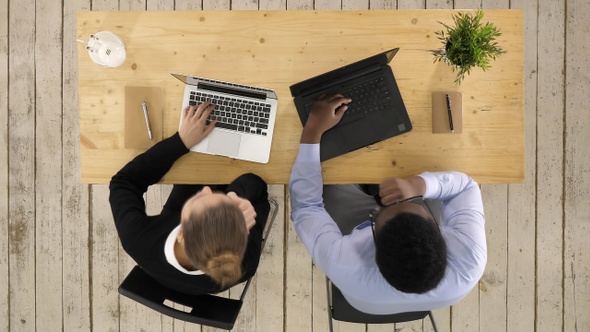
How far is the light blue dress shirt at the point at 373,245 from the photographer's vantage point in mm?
1448

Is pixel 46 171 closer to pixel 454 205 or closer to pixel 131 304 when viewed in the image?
pixel 131 304

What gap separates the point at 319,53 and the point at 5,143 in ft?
6.32

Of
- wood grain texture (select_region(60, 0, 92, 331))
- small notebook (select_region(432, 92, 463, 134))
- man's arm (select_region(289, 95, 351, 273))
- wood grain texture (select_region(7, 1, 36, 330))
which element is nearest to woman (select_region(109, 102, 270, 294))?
man's arm (select_region(289, 95, 351, 273))

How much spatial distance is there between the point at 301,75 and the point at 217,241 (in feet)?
2.19

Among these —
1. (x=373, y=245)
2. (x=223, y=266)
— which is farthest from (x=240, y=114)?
(x=373, y=245)

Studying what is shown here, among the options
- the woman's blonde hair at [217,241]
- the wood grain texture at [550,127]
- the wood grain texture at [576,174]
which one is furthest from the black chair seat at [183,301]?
the wood grain texture at [576,174]

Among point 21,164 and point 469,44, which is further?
point 21,164

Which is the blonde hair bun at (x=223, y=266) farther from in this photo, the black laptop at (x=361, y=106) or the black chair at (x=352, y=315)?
the black chair at (x=352, y=315)

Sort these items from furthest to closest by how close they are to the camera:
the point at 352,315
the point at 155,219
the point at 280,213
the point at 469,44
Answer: the point at 280,213, the point at 352,315, the point at 155,219, the point at 469,44

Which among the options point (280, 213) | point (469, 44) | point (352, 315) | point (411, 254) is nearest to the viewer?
point (411, 254)

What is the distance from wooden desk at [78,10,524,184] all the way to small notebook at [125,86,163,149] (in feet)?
0.09

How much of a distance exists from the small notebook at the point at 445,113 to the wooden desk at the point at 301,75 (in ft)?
0.07

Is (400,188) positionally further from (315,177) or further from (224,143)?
(224,143)

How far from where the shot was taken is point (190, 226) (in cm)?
139
